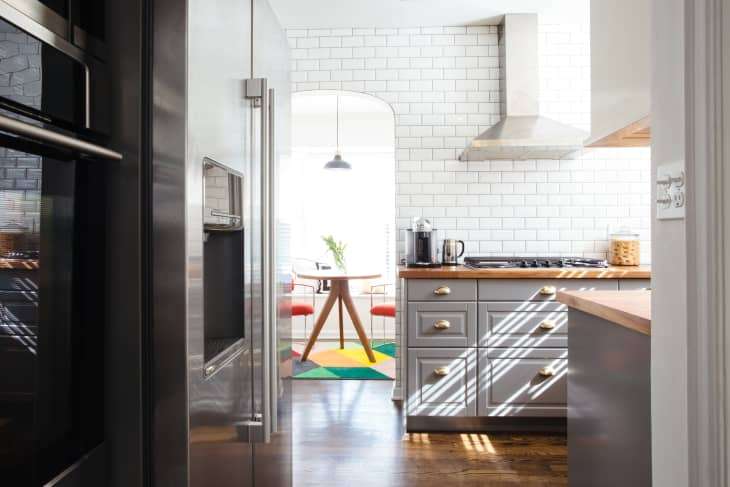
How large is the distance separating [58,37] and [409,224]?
2937mm

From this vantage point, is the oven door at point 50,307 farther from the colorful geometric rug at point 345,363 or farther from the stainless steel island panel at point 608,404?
the colorful geometric rug at point 345,363

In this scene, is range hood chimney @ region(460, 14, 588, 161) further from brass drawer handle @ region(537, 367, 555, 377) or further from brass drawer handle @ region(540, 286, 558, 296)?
brass drawer handle @ region(537, 367, 555, 377)

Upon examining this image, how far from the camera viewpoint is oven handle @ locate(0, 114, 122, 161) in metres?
0.61

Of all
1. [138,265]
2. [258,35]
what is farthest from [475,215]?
[138,265]

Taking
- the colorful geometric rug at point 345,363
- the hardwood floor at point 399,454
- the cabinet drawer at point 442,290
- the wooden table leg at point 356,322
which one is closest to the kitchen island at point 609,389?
the hardwood floor at point 399,454

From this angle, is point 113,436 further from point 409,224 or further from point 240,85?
point 409,224

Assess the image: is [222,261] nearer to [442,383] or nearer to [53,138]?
[53,138]

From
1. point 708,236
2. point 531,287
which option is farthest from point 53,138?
point 531,287

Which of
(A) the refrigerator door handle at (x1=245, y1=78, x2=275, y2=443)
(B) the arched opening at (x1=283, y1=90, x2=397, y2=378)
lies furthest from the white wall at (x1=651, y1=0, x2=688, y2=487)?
(B) the arched opening at (x1=283, y1=90, x2=397, y2=378)

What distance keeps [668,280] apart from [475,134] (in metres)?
2.78

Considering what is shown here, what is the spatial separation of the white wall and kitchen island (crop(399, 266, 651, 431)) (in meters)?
1.91

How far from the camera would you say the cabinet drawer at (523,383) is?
2881 mm

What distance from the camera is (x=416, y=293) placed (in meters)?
2.93

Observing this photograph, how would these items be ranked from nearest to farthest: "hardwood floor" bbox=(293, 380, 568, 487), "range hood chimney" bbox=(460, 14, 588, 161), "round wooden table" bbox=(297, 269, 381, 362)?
"hardwood floor" bbox=(293, 380, 568, 487), "range hood chimney" bbox=(460, 14, 588, 161), "round wooden table" bbox=(297, 269, 381, 362)
